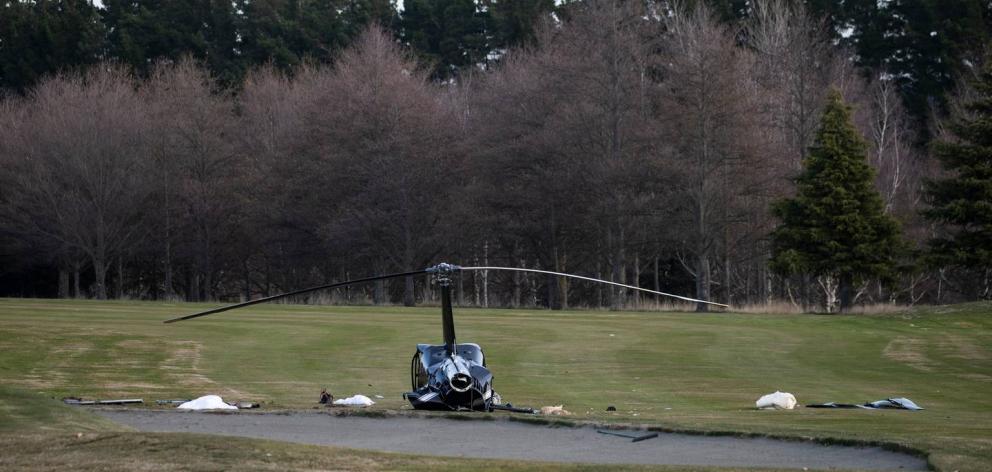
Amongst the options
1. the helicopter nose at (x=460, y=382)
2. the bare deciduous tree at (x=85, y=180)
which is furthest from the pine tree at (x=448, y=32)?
the helicopter nose at (x=460, y=382)

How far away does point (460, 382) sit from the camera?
1474 centimetres

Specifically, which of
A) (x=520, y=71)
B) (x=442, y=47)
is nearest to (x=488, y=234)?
(x=520, y=71)

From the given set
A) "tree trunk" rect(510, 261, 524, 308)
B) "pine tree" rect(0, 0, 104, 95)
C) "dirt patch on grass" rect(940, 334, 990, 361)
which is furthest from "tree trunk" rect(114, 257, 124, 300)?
"dirt patch on grass" rect(940, 334, 990, 361)

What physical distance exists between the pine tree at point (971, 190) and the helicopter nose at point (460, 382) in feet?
90.8

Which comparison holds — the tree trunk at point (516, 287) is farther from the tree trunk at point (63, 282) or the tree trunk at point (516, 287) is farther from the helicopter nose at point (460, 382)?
the helicopter nose at point (460, 382)

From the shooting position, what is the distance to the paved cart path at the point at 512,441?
11484 mm

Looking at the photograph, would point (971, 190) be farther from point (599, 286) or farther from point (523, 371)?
point (599, 286)

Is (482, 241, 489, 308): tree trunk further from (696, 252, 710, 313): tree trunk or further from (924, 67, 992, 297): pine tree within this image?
(924, 67, 992, 297): pine tree

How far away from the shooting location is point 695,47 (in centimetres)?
4819

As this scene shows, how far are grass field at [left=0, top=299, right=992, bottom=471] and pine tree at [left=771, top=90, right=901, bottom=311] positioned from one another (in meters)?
4.04

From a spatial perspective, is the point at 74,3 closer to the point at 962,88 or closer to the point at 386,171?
the point at 386,171

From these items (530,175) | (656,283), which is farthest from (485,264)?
(656,283)

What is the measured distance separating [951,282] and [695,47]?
63.8ft

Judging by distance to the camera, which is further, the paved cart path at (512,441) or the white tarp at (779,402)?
the white tarp at (779,402)
